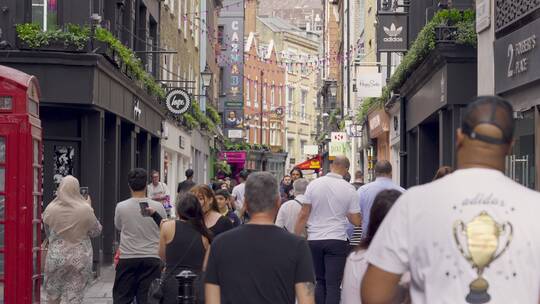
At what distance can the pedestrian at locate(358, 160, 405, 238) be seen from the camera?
13578 mm

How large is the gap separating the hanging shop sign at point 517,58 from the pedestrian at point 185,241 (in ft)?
16.9

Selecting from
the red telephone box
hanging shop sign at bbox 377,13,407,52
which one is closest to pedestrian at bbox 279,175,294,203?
hanging shop sign at bbox 377,13,407,52

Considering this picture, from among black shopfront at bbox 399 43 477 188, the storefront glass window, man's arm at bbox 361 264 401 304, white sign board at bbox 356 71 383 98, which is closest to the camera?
man's arm at bbox 361 264 401 304

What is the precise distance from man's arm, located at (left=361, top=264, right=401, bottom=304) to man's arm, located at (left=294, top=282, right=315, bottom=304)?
2.20m

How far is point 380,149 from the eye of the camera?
122ft

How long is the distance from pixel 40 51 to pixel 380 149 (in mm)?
18728

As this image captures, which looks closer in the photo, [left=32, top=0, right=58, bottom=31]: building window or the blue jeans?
the blue jeans

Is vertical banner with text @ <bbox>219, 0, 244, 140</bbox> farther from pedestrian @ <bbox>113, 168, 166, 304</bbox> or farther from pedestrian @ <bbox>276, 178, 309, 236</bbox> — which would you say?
pedestrian @ <bbox>113, 168, 166, 304</bbox>

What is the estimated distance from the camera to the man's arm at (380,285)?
4395 mm

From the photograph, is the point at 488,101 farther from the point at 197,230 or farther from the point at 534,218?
the point at 197,230

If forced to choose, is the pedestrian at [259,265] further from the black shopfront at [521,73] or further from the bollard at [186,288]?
the black shopfront at [521,73]

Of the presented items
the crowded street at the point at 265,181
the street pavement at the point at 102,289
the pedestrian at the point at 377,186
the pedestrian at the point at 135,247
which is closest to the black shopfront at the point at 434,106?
the crowded street at the point at 265,181

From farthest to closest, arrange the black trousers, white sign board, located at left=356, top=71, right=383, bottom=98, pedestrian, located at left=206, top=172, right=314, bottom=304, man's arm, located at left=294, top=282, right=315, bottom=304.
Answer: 1. white sign board, located at left=356, top=71, right=383, bottom=98
2. the black trousers
3. man's arm, located at left=294, top=282, right=315, bottom=304
4. pedestrian, located at left=206, top=172, right=314, bottom=304

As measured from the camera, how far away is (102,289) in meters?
18.7
